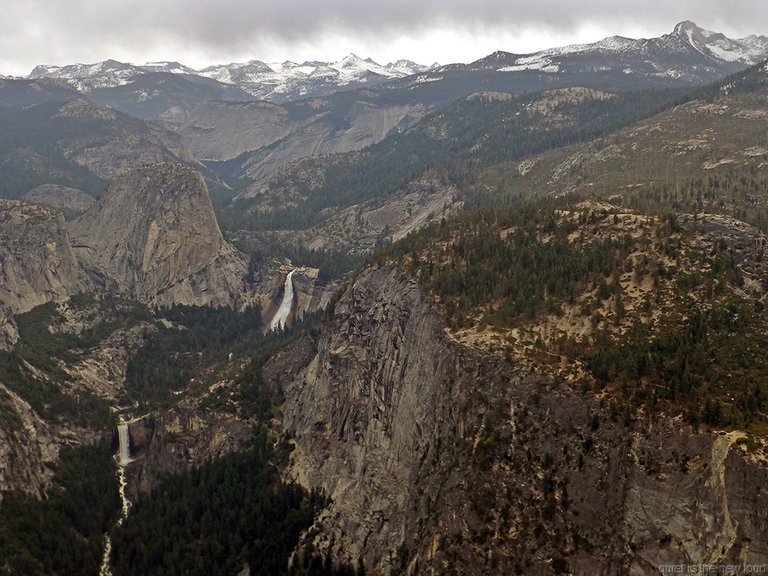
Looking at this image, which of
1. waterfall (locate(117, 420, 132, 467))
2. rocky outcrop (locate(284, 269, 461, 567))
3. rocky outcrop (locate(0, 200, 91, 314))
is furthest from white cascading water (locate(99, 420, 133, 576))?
rocky outcrop (locate(0, 200, 91, 314))

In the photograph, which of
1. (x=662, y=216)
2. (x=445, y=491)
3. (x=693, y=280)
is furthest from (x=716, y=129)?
(x=445, y=491)

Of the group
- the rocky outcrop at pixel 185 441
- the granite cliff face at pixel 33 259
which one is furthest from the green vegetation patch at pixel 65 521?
the granite cliff face at pixel 33 259

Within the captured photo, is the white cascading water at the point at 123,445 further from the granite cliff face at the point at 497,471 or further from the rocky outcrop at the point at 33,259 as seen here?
the rocky outcrop at the point at 33,259

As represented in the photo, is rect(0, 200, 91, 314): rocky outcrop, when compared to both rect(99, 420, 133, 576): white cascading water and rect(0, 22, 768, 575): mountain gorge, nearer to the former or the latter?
rect(0, 22, 768, 575): mountain gorge

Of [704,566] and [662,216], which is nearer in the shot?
[704,566]

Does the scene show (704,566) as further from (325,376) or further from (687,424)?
(325,376)

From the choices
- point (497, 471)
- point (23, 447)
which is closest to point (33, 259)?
point (23, 447)
